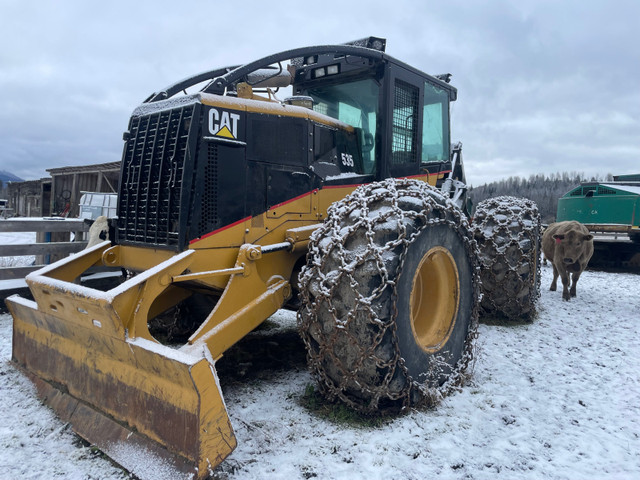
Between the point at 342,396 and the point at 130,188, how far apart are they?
2.17 meters

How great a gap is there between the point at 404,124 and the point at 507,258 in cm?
212

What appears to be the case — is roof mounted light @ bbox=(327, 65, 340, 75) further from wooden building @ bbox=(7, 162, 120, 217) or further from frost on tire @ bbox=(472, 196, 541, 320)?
wooden building @ bbox=(7, 162, 120, 217)

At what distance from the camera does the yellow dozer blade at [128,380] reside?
88.8 inches

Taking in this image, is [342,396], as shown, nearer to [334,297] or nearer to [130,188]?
[334,297]

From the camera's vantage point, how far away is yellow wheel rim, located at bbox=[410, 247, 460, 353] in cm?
340

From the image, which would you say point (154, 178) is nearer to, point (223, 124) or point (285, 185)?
point (223, 124)

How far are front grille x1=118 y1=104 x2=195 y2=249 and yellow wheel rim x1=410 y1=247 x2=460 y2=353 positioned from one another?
1785 millimetres

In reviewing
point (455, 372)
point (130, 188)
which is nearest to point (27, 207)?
point (130, 188)

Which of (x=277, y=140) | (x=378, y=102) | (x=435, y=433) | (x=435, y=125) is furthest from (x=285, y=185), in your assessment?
(x=435, y=125)

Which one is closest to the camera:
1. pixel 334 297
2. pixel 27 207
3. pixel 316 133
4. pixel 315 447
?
pixel 315 447

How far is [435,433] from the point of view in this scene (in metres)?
2.77

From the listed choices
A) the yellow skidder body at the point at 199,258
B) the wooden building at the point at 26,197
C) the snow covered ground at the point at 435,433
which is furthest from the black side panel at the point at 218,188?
the wooden building at the point at 26,197

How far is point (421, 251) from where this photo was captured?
305 centimetres

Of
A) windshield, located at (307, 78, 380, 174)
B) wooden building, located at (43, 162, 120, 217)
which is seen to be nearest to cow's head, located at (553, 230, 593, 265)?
windshield, located at (307, 78, 380, 174)
